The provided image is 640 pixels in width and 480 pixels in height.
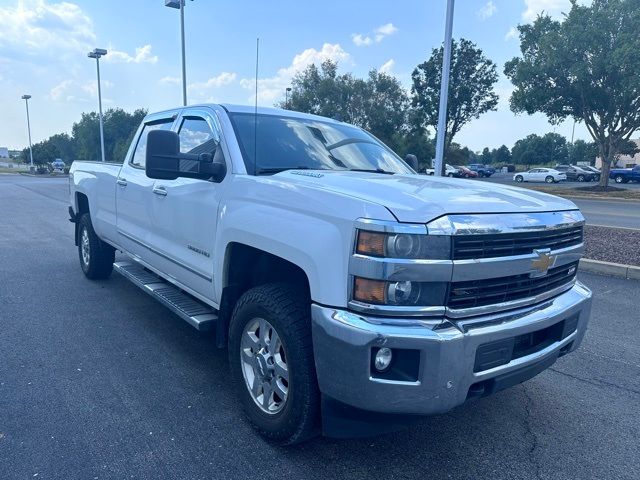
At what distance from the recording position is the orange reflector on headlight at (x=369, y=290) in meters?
2.24

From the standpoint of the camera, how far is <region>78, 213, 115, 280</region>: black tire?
6152mm

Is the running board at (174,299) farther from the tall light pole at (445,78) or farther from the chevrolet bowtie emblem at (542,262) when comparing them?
the tall light pole at (445,78)

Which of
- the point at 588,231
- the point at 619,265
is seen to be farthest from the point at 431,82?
the point at 619,265

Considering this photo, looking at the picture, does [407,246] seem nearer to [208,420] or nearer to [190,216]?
[208,420]

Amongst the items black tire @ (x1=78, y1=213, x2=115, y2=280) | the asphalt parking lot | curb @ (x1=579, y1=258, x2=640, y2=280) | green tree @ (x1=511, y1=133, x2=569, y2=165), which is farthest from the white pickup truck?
green tree @ (x1=511, y1=133, x2=569, y2=165)

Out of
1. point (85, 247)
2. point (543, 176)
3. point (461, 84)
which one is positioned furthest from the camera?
point (543, 176)

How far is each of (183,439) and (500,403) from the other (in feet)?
7.00

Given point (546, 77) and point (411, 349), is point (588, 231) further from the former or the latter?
point (546, 77)

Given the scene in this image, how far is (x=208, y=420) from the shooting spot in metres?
3.10

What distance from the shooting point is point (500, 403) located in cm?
Answer: 343

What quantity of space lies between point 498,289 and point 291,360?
1.12 m

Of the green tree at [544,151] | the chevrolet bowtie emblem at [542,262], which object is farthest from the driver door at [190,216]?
the green tree at [544,151]

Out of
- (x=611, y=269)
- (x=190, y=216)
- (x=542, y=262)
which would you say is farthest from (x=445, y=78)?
(x=542, y=262)

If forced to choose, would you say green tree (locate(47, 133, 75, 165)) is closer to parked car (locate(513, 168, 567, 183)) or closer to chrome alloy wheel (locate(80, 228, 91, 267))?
parked car (locate(513, 168, 567, 183))
